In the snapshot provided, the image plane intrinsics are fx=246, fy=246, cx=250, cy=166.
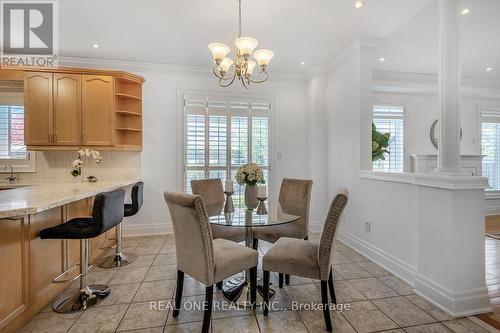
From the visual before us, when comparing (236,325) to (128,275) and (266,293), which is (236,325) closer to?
(266,293)

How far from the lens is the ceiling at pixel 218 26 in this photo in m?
2.47

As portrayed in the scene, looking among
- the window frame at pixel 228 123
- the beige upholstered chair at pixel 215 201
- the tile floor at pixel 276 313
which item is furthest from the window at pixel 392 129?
the beige upholstered chair at pixel 215 201

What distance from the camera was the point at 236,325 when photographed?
1.86 meters

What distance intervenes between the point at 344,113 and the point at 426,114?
279cm

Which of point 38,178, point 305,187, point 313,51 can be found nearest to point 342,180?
point 305,187

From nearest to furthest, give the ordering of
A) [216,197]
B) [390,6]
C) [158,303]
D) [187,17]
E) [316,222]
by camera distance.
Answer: [158,303]
[390,6]
[187,17]
[216,197]
[316,222]

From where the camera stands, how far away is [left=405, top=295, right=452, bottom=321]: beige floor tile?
1.95 meters

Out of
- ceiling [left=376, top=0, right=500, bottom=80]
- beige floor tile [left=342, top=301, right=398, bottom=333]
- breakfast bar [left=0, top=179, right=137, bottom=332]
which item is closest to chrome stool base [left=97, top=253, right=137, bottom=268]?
breakfast bar [left=0, top=179, right=137, bottom=332]

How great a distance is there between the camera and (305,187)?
2809mm

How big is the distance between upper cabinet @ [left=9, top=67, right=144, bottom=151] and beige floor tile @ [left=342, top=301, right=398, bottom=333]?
11.6ft

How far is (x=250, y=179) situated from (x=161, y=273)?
4.75 feet

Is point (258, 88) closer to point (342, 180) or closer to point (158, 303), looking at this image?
point (342, 180)

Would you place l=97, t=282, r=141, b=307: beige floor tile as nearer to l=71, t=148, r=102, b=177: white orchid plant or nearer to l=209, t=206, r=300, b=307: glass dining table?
l=209, t=206, r=300, b=307: glass dining table

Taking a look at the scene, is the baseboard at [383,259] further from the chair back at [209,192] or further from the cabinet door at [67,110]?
the cabinet door at [67,110]
